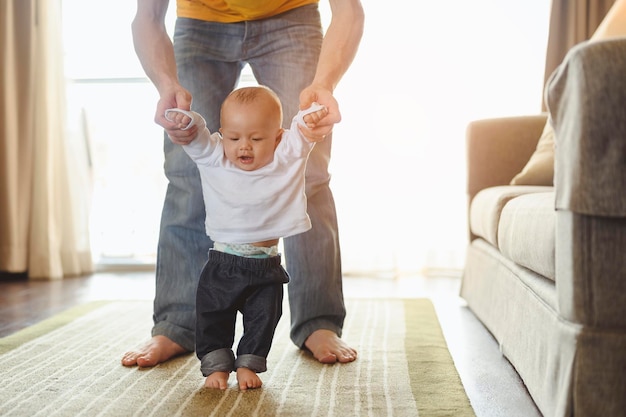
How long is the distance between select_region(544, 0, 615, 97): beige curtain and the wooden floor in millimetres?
1009

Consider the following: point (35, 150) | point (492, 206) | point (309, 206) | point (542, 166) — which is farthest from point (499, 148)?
point (35, 150)

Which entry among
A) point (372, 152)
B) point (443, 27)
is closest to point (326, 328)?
point (372, 152)

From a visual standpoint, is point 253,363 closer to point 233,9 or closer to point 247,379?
point 247,379

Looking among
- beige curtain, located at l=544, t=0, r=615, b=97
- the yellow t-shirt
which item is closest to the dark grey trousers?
the yellow t-shirt

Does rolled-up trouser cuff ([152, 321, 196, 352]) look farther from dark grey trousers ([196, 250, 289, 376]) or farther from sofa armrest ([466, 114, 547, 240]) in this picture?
sofa armrest ([466, 114, 547, 240])

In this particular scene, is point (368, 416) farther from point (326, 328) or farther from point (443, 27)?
point (443, 27)

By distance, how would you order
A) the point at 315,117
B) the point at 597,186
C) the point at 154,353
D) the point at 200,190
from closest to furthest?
the point at 597,186 → the point at 315,117 → the point at 154,353 → the point at 200,190

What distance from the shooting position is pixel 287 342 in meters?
1.80

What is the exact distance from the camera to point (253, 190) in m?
1.36

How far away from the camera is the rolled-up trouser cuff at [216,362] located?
54.3 inches

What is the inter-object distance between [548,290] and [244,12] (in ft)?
2.84

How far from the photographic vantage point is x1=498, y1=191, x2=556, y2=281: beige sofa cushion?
4.02 feet

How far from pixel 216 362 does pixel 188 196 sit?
428mm

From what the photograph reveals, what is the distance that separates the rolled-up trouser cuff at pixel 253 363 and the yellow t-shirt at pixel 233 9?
0.73m
